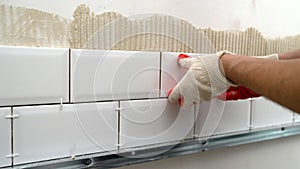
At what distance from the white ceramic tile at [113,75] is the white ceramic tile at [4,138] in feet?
0.58

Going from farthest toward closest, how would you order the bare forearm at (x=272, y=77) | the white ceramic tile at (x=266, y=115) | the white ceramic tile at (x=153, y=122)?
the white ceramic tile at (x=266, y=115) < the white ceramic tile at (x=153, y=122) < the bare forearm at (x=272, y=77)

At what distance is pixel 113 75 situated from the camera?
0.82 m

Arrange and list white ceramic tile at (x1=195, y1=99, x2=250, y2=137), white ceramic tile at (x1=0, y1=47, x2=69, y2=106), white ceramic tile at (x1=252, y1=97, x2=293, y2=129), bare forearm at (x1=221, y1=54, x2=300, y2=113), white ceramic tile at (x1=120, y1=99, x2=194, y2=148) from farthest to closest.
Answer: white ceramic tile at (x1=252, y1=97, x2=293, y2=129)
white ceramic tile at (x1=195, y1=99, x2=250, y2=137)
white ceramic tile at (x1=120, y1=99, x2=194, y2=148)
white ceramic tile at (x1=0, y1=47, x2=69, y2=106)
bare forearm at (x1=221, y1=54, x2=300, y2=113)

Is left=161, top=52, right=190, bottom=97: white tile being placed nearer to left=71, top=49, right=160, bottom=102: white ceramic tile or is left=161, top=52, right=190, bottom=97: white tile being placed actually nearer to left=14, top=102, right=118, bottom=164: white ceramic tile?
left=71, top=49, right=160, bottom=102: white ceramic tile

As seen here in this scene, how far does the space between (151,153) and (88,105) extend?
0.89ft

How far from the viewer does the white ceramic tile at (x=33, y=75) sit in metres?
0.67

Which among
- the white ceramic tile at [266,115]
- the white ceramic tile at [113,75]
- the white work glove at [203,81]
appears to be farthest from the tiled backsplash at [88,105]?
the white ceramic tile at [266,115]

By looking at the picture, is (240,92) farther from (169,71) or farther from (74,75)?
(74,75)

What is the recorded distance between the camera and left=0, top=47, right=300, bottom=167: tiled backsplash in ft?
2.26

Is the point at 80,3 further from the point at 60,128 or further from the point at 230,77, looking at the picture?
the point at 230,77

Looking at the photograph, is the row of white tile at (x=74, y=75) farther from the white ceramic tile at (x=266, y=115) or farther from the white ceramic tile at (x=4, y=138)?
the white ceramic tile at (x=266, y=115)

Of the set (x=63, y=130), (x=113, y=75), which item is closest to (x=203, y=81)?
(x=113, y=75)

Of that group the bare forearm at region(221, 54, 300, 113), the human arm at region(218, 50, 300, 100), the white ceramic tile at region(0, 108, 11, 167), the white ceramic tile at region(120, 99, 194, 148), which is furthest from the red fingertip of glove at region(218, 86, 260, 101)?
the white ceramic tile at region(0, 108, 11, 167)

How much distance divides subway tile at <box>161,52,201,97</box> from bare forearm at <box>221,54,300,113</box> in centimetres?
27
